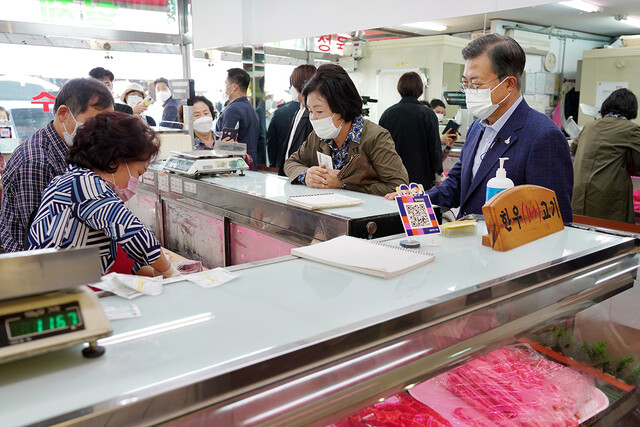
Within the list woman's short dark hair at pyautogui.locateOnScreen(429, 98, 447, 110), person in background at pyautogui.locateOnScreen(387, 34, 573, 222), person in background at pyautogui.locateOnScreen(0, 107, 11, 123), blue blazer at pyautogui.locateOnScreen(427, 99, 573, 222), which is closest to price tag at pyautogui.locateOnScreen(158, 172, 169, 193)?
person in background at pyautogui.locateOnScreen(387, 34, 573, 222)

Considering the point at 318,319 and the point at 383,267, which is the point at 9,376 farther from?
the point at 383,267

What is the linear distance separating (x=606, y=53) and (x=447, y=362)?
3.43 m

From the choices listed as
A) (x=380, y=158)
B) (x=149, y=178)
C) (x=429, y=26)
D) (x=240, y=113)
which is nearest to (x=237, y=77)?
(x=240, y=113)

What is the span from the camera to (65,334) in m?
0.74

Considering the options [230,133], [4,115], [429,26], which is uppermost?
[429,26]

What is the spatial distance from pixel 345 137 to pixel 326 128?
0.13 metres

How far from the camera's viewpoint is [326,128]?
257 cm

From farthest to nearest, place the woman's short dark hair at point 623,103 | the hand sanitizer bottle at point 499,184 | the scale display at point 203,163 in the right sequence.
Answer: the woman's short dark hair at point 623,103 → the scale display at point 203,163 → the hand sanitizer bottle at point 499,184

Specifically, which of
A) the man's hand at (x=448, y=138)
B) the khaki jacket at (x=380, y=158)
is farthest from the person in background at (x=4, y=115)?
the khaki jacket at (x=380, y=158)

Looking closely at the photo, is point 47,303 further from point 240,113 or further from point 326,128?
point 240,113

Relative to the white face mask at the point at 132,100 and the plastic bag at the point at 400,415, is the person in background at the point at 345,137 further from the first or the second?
the white face mask at the point at 132,100

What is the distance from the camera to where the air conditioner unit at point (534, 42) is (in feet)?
12.5

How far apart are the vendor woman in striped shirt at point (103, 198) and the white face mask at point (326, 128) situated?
891 millimetres

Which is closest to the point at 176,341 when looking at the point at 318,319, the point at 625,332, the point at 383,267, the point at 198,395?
the point at 198,395
